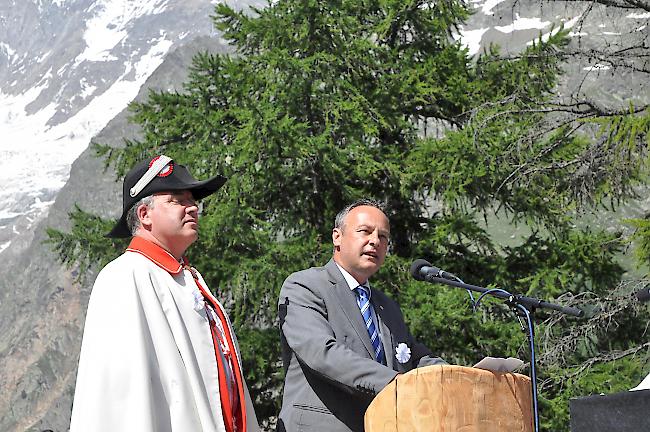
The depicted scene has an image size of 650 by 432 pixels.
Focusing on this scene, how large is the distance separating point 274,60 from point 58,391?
141 m

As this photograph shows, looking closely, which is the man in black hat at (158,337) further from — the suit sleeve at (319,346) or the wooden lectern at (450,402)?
the wooden lectern at (450,402)

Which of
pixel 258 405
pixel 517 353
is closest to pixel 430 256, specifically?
pixel 517 353

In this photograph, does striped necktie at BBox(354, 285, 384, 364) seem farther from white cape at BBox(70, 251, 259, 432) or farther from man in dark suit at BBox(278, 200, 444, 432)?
white cape at BBox(70, 251, 259, 432)

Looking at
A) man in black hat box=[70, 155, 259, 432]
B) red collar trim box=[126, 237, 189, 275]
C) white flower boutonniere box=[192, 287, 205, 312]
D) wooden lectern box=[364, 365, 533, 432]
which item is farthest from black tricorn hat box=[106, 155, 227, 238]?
wooden lectern box=[364, 365, 533, 432]

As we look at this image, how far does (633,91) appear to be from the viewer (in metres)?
13.2

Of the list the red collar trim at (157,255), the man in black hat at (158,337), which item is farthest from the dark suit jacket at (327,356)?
the red collar trim at (157,255)

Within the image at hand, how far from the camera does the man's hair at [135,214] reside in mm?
4293

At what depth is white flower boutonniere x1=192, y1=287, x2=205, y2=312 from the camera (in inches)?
164

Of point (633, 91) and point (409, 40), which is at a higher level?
point (409, 40)

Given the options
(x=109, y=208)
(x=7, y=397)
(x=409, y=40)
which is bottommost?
(x=7, y=397)

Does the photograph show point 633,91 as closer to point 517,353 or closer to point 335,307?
point 517,353


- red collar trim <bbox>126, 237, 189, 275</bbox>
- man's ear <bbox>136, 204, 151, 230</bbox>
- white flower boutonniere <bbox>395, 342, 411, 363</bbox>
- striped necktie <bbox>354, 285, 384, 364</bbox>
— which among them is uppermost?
man's ear <bbox>136, 204, 151, 230</bbox>

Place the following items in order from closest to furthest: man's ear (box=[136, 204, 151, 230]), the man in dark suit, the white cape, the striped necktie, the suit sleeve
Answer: the white cape < the suit sleeve < the man in dark suit < man's ear (box=[136, 204, 151, 230]) < the striped necktie

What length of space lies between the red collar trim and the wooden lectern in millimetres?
1167
